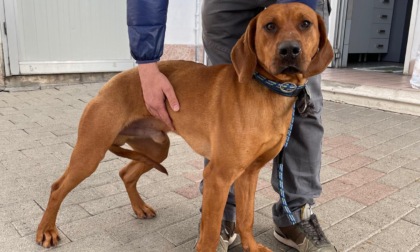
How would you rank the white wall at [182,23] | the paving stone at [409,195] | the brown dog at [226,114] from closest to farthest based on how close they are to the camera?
the brown dog at [226,114]
the paving stone at [409,195]
the white wall at [182,23]

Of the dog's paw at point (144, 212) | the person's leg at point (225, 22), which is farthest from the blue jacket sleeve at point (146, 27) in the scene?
the dog's paw at point (144, 212)

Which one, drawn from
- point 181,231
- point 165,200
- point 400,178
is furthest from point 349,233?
point 165,200

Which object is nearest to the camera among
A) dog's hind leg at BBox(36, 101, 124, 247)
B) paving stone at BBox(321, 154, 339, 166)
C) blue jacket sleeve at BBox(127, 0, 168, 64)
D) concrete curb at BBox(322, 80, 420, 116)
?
blue jacket sleeve at BBox(127, 0, 168, 64)

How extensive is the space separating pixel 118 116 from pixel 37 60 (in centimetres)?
495

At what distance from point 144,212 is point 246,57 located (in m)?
1.31

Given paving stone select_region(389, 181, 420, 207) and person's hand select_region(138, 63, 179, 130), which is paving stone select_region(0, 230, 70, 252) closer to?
person's hand select_region(138, 63, 179, 130)

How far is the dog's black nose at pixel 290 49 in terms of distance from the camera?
1.63 meters

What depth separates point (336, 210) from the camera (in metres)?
2.71

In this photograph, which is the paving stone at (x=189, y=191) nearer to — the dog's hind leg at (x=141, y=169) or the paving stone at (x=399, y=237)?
the dog's hind leg at (x=141, y=169)

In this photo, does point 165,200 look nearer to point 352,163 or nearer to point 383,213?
point 383,213

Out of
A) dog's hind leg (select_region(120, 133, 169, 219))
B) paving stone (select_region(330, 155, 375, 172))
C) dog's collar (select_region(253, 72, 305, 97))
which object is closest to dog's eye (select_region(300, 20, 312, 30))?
dog's collar (select_region(253, 72, 305, 97))

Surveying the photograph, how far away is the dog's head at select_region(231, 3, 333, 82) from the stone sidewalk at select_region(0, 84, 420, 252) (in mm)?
1081

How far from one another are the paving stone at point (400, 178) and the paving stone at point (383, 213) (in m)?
0.34

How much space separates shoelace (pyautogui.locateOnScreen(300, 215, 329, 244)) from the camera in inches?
86.5
